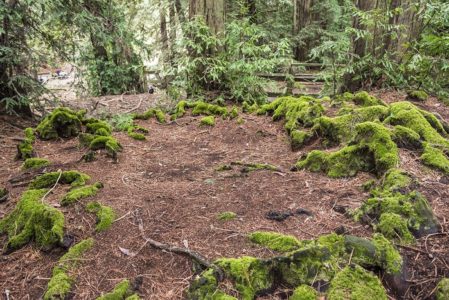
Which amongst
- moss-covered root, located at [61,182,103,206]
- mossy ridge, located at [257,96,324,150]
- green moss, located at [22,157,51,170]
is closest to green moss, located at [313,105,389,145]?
mossy ridge, located at [257,96,324,150]

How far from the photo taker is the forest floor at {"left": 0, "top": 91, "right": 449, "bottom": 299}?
101 inches

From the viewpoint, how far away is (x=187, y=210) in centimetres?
345

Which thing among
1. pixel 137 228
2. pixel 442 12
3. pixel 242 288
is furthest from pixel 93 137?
pixel 442 12

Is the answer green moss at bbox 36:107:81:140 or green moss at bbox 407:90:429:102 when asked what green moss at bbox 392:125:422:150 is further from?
green moss at bbox 36:107:81:140

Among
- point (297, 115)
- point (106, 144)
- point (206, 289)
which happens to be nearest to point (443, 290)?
point (206, 289)

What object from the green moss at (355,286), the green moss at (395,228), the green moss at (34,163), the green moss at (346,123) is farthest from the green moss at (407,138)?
the green moss at (34,163)

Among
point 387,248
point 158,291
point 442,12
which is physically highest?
point 442,12

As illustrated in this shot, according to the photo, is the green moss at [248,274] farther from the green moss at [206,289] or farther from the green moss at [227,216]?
the green moss at [227,216]

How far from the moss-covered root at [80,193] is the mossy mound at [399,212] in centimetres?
282

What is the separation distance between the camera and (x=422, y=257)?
2514 millimetres

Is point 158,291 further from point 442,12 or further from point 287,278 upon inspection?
point 442,12

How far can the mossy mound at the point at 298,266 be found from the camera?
2348mm

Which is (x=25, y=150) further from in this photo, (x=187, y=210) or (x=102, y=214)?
(x=187, y=210)

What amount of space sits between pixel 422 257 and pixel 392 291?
→ 43 cm
